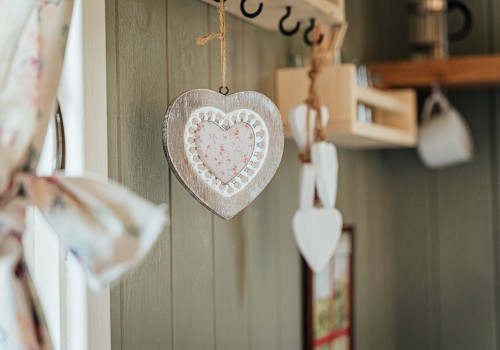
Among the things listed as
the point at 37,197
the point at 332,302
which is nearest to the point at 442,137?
the point at 332,302

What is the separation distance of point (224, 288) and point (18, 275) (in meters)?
0.78

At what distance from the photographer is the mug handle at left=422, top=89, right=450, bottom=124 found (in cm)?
277

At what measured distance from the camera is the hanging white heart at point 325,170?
1.91 meters

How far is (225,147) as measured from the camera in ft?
4.96

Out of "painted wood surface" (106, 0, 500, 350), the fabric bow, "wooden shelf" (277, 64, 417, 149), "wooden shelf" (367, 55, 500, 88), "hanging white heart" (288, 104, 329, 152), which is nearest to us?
the fabric bow

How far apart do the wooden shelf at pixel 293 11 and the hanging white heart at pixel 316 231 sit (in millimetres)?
405

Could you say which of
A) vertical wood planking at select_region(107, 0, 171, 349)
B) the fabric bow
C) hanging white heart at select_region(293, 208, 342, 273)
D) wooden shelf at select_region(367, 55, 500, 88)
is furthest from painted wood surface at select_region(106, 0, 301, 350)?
wooden shelf at select_region(367, 55, 500, 88)

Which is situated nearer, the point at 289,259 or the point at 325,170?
the point at 325,170

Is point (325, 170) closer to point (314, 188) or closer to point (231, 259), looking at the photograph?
point (314, 188)

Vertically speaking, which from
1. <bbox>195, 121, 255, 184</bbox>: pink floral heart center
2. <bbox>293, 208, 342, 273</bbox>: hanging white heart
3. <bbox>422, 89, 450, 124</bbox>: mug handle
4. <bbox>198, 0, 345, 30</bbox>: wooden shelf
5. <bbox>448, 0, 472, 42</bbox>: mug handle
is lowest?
<bbox>293, 208, 342, 273</bbox>: hanging white heart

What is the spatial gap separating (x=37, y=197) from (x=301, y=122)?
90 centimetres

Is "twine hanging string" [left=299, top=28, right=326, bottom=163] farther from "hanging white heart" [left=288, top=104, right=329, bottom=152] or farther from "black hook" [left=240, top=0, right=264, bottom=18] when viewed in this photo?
"black hook" [left=240, top=0, right=264, bottom=18]

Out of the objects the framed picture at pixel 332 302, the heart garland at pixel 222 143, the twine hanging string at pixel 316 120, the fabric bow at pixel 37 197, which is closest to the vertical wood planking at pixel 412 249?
the framed picture at pixel 332 302

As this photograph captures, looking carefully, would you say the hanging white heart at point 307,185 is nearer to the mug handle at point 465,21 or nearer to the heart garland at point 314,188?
the heart garland at point 314,188
